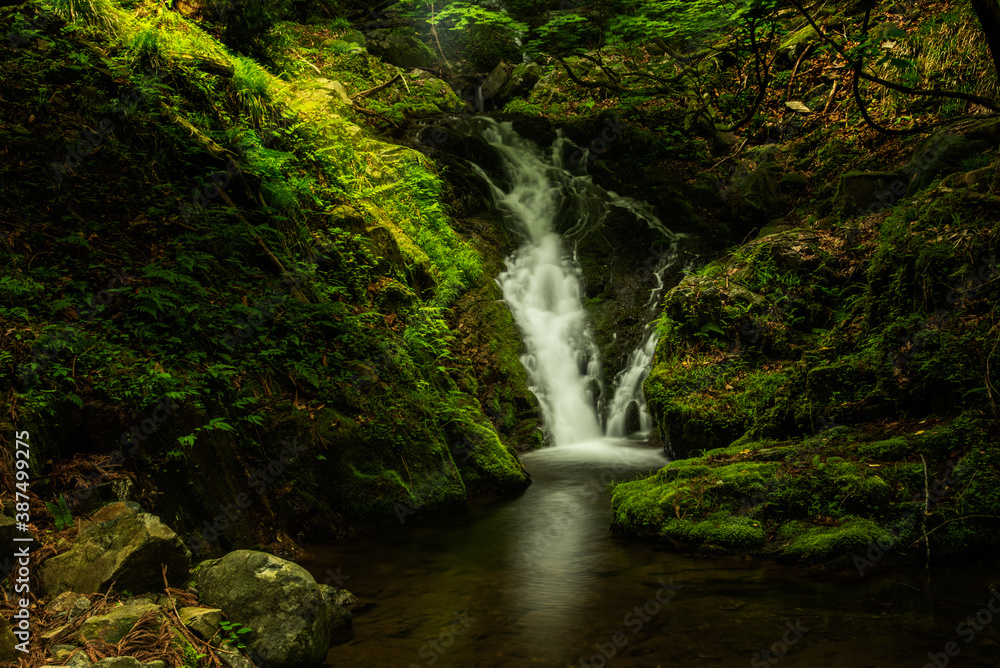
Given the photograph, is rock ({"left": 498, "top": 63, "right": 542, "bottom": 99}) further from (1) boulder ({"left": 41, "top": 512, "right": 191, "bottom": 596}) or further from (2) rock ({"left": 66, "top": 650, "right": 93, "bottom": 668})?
(2) rock ({"left": 66, "top": 650, "right": 93, "bottom": 668})

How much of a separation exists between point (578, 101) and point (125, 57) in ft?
47.1

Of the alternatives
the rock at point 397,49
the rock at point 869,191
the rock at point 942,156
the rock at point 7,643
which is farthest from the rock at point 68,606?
the rock at point 397,49

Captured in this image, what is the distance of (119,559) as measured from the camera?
3.25 m

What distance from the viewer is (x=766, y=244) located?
926 centimetres

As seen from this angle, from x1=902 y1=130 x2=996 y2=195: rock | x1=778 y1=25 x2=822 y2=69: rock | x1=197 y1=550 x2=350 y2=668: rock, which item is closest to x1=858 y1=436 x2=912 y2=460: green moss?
x1=902 y1=130 x2=996 y2=195: rock

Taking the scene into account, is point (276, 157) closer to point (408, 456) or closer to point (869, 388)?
point (408, 456)

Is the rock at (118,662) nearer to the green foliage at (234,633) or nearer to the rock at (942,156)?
the green foliage at (234,633)

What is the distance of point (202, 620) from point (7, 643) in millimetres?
887

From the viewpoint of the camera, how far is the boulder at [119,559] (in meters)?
3.19

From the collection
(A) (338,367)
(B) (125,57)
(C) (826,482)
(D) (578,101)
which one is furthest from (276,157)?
(D) (578,101)

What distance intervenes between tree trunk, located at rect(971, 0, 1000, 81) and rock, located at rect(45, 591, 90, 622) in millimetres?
5447

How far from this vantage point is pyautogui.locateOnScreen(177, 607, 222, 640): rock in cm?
318

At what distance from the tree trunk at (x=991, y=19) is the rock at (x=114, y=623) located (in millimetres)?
5239

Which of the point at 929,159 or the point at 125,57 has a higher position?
the point at 125,57
